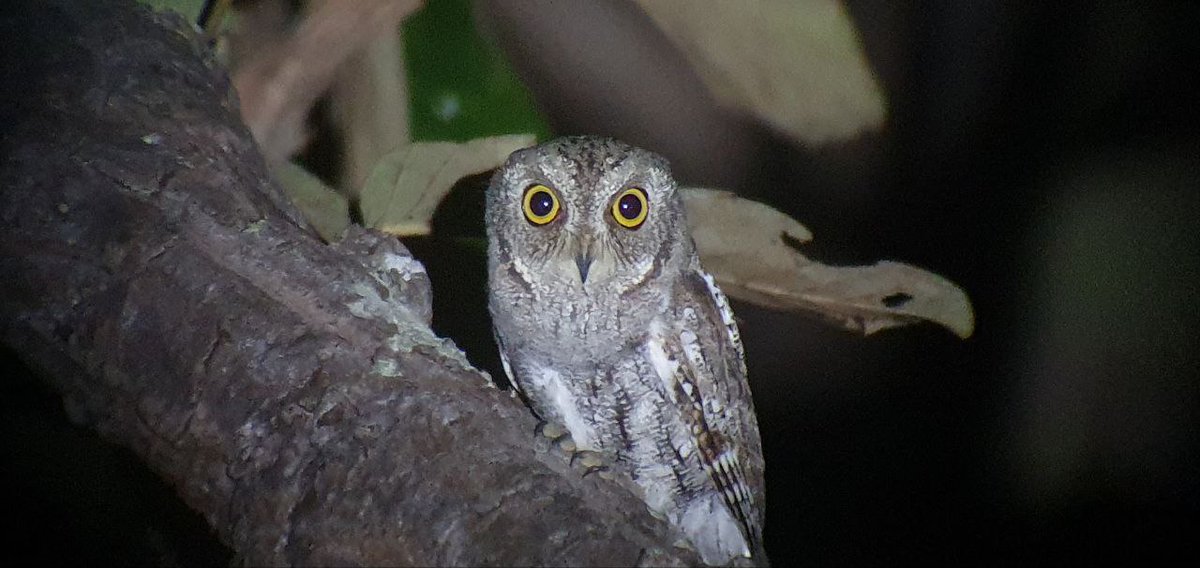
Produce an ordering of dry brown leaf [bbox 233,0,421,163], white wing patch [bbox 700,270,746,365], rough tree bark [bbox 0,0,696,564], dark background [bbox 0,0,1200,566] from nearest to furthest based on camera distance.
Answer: rough tree bark [bbox 0,0,696,564] < dark background [bbox 0,0,1200,566] < white wing patch [bbox 700,270,746,365] < dry brown leaf [bbox 233,0,421,163]

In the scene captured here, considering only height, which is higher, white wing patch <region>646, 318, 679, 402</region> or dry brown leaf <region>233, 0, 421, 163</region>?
dry brown leaf <region>233, 0, 421, 163</region>

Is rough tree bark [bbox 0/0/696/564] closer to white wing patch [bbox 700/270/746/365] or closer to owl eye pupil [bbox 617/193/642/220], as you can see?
owl eye pupil [bbox 617/193/642/220]

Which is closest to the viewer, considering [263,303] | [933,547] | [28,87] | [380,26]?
[263,303]

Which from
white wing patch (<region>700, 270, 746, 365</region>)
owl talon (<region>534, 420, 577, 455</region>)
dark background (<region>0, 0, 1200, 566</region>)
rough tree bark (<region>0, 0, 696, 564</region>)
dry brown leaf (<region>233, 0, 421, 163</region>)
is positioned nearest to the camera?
rough tree bark (<region>0, 0, 696, 564</region>)

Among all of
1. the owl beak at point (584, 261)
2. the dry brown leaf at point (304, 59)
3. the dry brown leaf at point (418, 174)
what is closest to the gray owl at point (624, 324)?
the owl beak at point (584, 261)

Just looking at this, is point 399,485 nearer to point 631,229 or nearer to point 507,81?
point 631,229

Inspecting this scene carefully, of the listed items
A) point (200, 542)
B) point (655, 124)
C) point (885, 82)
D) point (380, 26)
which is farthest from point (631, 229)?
point (200, 542)

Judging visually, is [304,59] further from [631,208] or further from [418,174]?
[631,208]

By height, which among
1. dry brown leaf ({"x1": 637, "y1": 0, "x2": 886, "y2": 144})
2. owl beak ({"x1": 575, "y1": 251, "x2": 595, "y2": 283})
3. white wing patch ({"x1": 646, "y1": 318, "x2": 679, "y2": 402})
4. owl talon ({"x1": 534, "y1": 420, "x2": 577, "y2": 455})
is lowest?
owl talon ({"x1": 534, "y1": 420, "x2": 577, "y2": 455})

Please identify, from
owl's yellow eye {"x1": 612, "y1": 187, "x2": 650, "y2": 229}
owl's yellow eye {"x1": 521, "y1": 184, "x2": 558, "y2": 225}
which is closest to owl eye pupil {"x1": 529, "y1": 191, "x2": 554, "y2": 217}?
owl's yellow eye {"x1": 521, "y1": 184, "x2": 558, "y2": 225}
